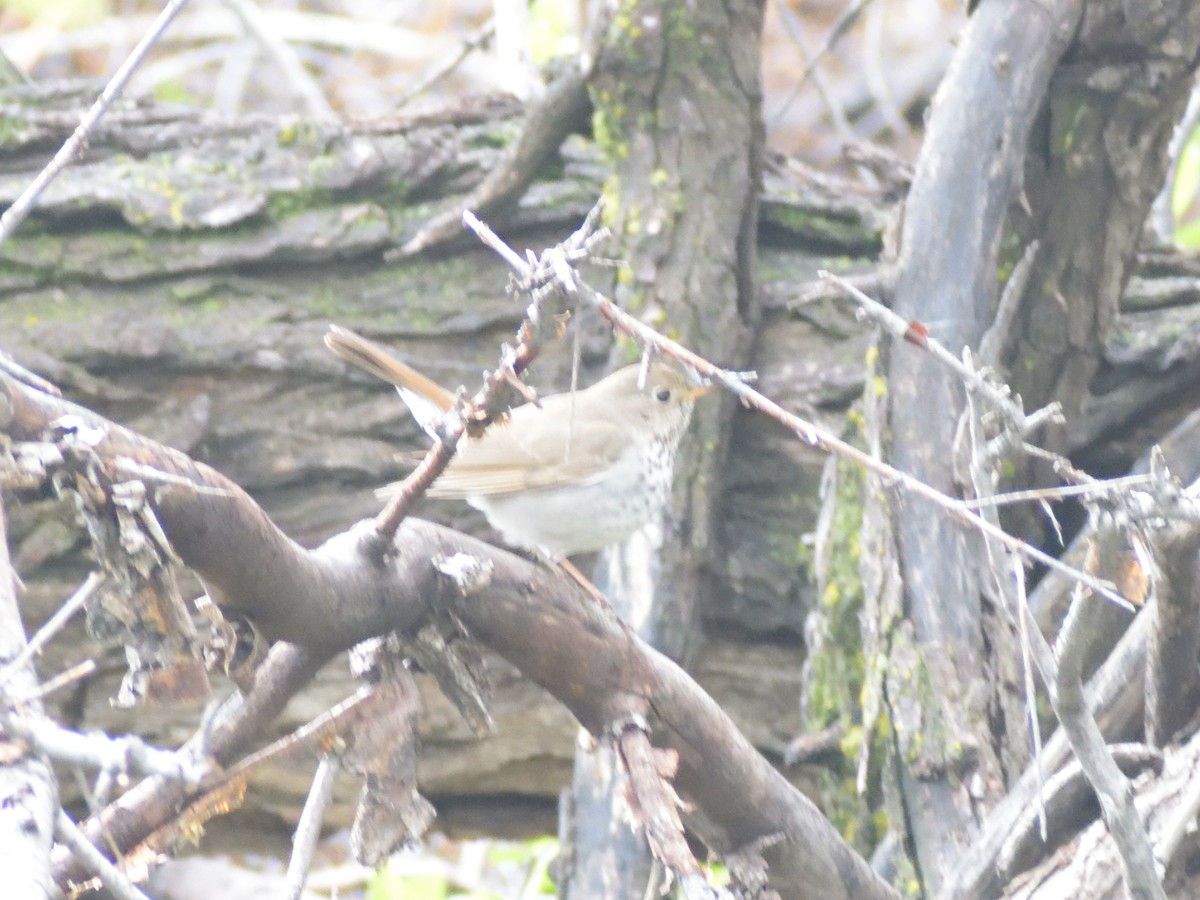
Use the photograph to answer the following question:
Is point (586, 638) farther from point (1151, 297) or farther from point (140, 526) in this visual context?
point (1151, 297)

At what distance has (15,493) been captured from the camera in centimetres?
135

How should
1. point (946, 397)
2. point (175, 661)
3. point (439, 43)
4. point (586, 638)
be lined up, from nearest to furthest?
point (175, 661) < point (586, 638) < point (946, 397) < point (439, 43)

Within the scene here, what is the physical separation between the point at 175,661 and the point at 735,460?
7.69 feet

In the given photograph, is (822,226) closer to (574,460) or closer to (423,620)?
(574,460)

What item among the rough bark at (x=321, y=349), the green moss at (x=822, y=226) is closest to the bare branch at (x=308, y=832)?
the rough bark at (x=321, y=349)

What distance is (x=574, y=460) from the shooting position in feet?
11.0

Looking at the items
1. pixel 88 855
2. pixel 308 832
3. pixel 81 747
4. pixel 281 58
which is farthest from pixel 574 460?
pixel 281 58

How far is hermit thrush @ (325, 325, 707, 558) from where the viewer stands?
3189mm

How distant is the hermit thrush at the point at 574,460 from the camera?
3.19 m

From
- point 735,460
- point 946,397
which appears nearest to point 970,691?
point 946,397

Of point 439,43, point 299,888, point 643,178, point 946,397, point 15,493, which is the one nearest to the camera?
point 15,493

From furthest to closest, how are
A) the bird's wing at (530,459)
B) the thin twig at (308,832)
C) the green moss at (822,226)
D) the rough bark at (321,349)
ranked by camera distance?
the green moss at (822,226) → the rough bark at (321,349) → the bird's wing at (530,459) → the thin twig at (308,832)

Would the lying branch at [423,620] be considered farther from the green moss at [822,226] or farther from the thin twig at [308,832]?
the green moss at [822,226]

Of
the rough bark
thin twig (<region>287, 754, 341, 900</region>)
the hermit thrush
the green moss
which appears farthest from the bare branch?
the green moss
